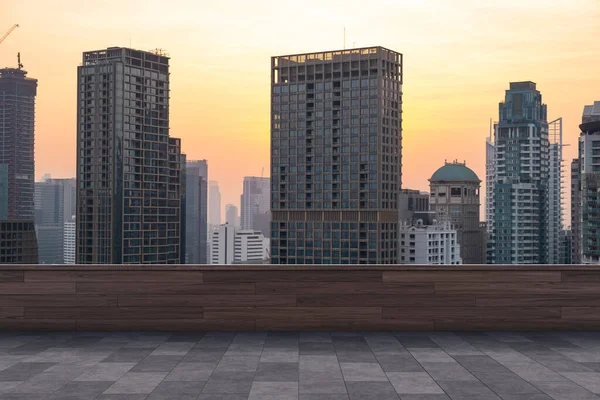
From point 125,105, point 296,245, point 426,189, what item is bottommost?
point 296,245

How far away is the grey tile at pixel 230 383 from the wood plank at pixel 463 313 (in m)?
2.74

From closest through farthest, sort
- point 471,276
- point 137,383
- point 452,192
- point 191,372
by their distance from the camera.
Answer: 1. point 137,383
2. point 191,372
3. point 471,276
4. point 452,192

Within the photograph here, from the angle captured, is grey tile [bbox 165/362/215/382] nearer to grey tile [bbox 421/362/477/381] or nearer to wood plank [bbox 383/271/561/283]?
grey tile [bbox 421/362/477/381]

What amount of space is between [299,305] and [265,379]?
8.45 feet

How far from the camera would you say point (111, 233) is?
540 feet

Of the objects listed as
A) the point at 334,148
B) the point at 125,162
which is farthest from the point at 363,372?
the point at 125,162

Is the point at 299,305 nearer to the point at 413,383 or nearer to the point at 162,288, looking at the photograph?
the point at 162,288

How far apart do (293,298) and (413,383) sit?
287cm

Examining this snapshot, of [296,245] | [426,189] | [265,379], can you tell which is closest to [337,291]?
[265,379]

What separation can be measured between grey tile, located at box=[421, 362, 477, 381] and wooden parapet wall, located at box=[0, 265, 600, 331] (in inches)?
74.6

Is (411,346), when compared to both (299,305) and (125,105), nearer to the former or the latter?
(299,305)

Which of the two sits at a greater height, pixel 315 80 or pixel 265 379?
pixel 315 80

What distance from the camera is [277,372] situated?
19.1 feet

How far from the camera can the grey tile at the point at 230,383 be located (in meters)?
5.16
